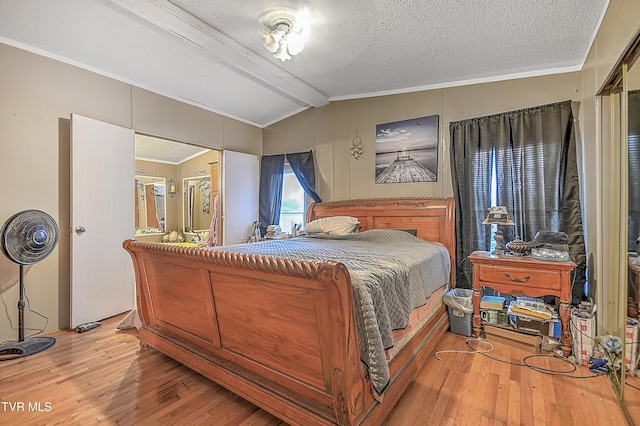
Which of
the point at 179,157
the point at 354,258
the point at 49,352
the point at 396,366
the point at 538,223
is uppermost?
the point at 179,157

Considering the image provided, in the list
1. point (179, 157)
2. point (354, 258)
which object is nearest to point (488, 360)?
point (354, 258)

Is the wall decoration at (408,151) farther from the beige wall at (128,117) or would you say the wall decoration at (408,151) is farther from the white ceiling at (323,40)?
the white ceiling at (323,40)

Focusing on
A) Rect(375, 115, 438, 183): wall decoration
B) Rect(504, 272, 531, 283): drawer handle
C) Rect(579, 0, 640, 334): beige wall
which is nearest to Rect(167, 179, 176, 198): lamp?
Rect(375, 115, 438, 183): wall decoration

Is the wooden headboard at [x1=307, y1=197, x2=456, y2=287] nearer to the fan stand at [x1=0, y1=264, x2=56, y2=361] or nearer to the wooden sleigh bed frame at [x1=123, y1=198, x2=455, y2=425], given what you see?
the wooden sleigh bed frame at [x1=123, y1=198, x2=455, y2=425]

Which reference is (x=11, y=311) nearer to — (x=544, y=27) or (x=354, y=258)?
(x=354, y=258)

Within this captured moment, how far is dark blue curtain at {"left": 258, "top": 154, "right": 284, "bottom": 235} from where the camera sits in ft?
15.9

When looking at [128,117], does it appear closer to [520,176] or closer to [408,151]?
[408,151]

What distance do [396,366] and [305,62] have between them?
9.50 feet

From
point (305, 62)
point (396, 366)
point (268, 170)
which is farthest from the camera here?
point (268, 170)

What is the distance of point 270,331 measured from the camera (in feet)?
5.23

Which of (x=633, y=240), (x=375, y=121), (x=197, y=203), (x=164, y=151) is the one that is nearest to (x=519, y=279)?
(x=633, y=240)

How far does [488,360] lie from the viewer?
7.34ft

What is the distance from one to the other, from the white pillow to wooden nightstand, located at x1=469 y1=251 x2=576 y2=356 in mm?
1340

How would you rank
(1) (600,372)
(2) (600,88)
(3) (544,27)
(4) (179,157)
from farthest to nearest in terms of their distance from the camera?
1. (4) (179,157)
2. (3) (544,27)
3. (2) (600,88)
4. (1) (600,372)
